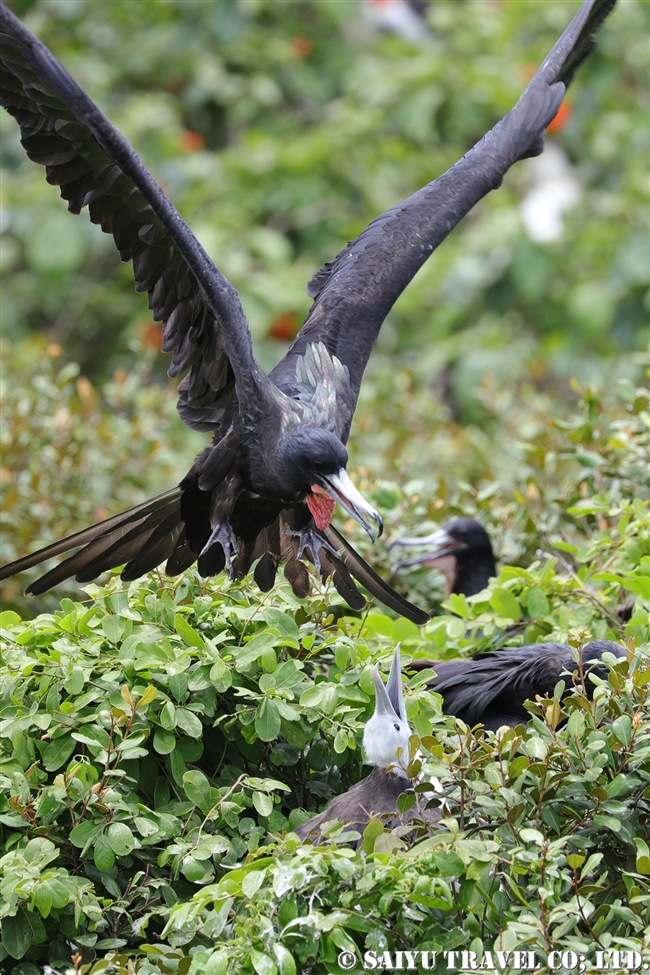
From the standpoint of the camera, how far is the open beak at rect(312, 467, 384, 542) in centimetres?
325

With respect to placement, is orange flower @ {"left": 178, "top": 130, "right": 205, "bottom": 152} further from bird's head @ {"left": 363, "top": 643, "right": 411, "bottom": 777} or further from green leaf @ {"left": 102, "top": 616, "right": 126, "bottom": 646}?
bird's head @ {"left": 363, "top": 643, "right": 411, "bottom": 777}

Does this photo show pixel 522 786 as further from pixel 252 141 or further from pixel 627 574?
pixel 252 141

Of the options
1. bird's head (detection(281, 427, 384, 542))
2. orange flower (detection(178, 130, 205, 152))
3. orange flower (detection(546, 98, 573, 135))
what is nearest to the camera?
bird's head (detection(281, 427, 384, 542))

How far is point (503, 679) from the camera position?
3.31 metres

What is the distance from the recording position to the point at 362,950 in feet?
7.32

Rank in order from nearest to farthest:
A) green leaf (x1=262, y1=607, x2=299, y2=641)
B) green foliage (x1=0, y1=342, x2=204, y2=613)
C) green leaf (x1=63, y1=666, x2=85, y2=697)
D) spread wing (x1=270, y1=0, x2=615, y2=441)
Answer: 1. green leaf (x1=63, y1=666, x2=85, y2=697)
2. green leaf (x1=262, y1=607, x2=299, y2=641)
3. spread wing (x1=270, y1=0, x2=615, y2=441)
4. green foliage (x1=0, y1=342, x2=204, y2=613)

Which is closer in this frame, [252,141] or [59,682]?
[59,682]

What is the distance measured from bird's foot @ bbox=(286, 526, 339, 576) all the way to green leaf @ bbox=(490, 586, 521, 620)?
458 mm

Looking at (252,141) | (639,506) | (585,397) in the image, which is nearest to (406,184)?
(252,141)

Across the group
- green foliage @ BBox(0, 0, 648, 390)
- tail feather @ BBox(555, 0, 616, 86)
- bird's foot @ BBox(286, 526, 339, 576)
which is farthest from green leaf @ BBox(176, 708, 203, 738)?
green foliage @ BBox(0, 0, 648, 390)

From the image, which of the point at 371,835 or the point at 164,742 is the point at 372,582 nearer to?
the point at 164,742

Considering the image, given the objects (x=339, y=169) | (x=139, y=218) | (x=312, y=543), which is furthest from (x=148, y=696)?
(x=339, y=169)

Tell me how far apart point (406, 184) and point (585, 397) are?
5823 mm

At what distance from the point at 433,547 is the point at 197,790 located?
220 centimetres
